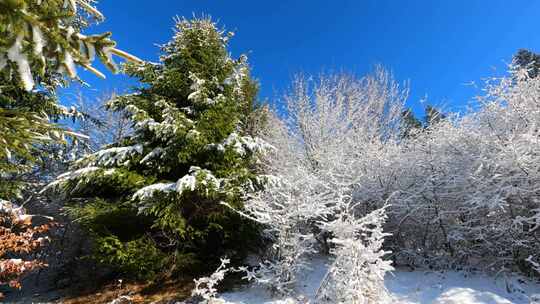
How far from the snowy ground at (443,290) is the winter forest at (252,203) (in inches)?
1.4

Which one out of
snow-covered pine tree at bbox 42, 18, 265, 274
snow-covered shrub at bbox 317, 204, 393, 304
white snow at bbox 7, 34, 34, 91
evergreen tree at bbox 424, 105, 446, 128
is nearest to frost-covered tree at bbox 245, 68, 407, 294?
snow-covered shrub at bbox 317, 204, 393, 304

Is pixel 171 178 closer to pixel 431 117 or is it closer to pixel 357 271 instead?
pixel 357 271

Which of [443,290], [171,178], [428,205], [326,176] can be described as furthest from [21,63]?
[428,205]

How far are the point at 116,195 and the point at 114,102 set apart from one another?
2.30m

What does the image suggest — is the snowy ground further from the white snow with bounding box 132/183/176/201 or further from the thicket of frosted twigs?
the white snow with bounding box 132/183/176/201

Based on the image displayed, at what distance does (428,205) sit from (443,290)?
1812mm

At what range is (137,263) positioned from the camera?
6.21 meters

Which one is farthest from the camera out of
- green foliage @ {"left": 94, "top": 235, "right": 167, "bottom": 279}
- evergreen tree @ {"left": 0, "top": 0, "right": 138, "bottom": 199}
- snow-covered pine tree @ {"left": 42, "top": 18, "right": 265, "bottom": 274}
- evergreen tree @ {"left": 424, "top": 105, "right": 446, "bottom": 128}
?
evergreen tree @ {"left": 424, "top": 105, "right": 446, "bottom": 128}

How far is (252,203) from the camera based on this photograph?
6434mm

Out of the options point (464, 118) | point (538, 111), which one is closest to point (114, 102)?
point (464, 118)

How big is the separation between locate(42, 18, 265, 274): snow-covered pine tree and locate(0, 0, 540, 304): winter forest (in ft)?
0.12

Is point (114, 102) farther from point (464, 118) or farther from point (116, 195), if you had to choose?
point (464, 118)

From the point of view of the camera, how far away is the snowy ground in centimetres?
509

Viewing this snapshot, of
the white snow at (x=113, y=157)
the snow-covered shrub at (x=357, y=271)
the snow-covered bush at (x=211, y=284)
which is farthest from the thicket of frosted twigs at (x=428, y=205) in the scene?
the white snow at (x=113, y=157)
